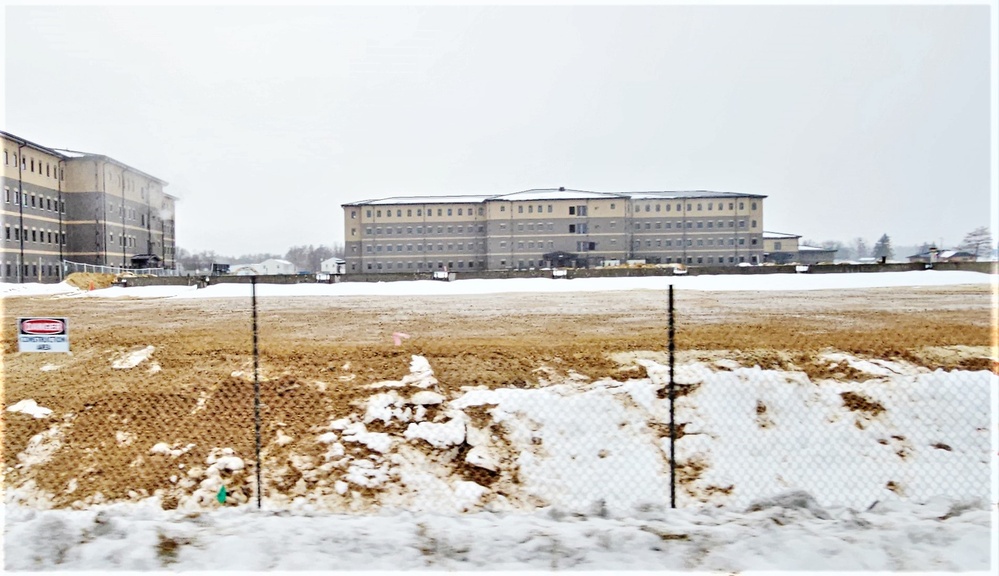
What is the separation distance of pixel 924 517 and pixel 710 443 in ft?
10.7

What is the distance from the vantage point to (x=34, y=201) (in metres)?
57.0

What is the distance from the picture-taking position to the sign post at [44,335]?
23.8 feet

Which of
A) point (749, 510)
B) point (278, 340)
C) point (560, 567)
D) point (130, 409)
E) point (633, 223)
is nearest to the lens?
point (560, 567)

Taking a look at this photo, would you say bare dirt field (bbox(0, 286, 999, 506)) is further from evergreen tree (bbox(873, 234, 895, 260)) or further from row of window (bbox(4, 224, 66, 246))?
evergreen tree (bbox(873, 234, 895, 260))

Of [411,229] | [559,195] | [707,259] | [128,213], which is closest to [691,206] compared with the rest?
[707,259]

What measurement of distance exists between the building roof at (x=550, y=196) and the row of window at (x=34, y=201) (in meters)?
36.7

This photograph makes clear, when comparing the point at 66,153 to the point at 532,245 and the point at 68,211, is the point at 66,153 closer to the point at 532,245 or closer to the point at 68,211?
the point at 68,211

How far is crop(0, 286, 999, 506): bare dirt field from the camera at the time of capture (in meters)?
8.21

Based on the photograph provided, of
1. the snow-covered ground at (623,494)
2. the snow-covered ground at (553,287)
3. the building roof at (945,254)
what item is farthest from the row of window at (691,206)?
the snow-covered ground at (623,494)

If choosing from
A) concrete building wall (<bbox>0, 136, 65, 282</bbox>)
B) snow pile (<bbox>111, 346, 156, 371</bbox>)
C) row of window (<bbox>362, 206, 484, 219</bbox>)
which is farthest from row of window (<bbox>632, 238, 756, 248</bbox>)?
snow pile (<bbox>111, 346, 156, 371</bbox>)

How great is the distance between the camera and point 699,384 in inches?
363

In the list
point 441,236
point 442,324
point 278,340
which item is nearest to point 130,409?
point 278,340

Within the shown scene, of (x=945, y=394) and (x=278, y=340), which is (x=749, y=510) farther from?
(x=278, y=340)

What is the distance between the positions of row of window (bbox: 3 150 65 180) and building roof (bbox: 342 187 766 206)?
36.6m
